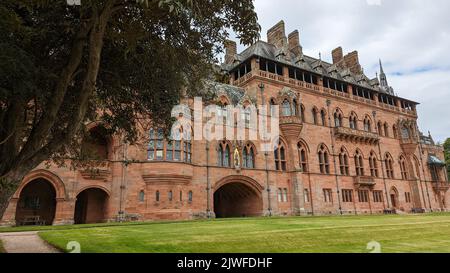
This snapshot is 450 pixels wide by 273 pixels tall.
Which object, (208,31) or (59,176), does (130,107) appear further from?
(59,176)

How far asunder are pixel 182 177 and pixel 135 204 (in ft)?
12.2

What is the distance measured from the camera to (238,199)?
104ft

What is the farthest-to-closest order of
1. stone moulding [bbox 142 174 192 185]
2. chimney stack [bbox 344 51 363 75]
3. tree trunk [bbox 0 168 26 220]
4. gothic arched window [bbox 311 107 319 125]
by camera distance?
1. chimney stack [bbox 344 51 363 75]
2. gothic arched window [bbox 311 107 319 125]
3. stone moulding [bbox 142 174 192 185]
4. tree trunk [bbox 0 168 26 220]

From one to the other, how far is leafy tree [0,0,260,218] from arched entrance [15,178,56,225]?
14703mm

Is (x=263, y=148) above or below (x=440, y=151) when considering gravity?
below

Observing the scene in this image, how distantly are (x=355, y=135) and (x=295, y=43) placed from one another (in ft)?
42.8

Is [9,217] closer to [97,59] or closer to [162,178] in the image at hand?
[162,178]

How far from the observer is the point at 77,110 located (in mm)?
7059

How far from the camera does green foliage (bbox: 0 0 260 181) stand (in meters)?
6.85

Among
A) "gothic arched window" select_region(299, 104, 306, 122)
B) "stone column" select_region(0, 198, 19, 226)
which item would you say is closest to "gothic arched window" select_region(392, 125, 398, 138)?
"gothic arched window" select_region(299, 104, 306, 122)

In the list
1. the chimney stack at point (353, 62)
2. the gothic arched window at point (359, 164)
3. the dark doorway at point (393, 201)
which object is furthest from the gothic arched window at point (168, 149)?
Answer: the chimney stack at point (353, 62)

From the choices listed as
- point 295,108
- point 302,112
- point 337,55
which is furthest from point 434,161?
point 295,108

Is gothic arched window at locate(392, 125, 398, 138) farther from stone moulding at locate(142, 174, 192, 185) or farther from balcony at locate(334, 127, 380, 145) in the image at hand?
stone moulding at locate(142, 174, 192, 185)
